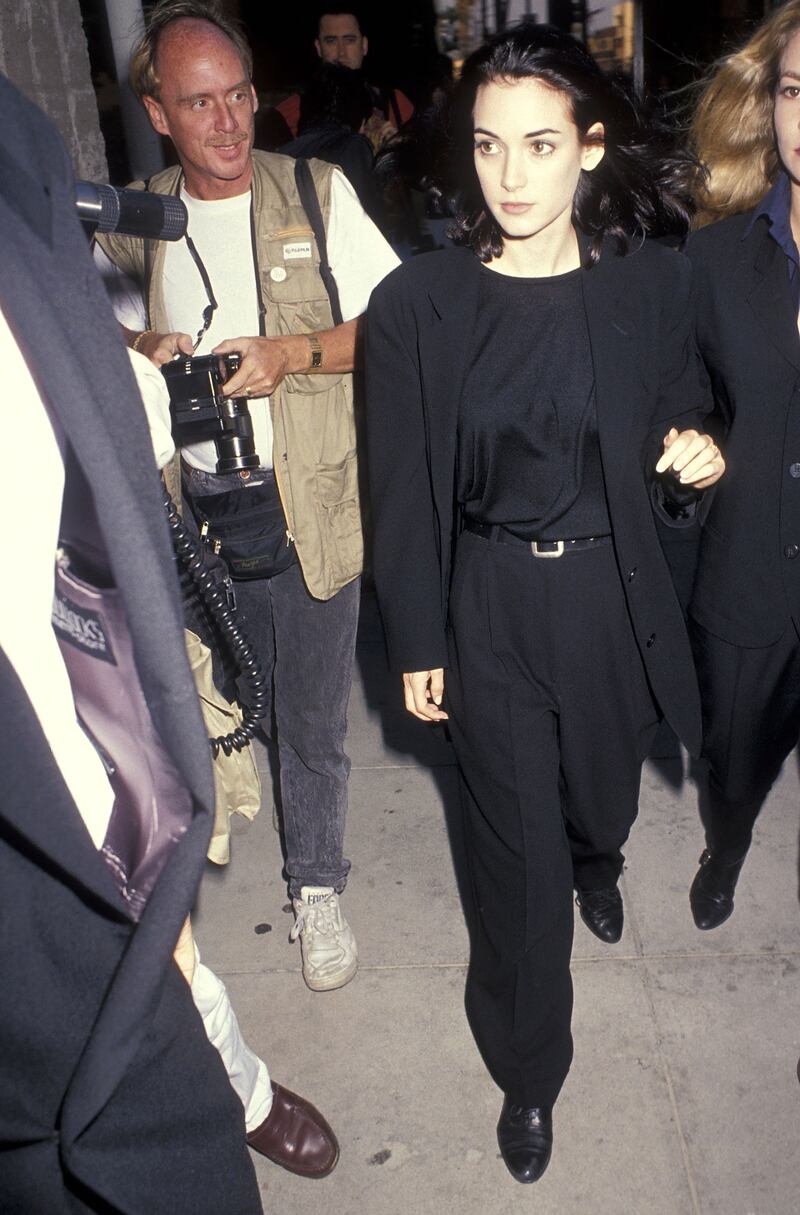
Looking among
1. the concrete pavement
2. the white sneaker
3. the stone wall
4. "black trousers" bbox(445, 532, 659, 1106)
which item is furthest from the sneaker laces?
the stone wall

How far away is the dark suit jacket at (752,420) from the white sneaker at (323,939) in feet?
4.57

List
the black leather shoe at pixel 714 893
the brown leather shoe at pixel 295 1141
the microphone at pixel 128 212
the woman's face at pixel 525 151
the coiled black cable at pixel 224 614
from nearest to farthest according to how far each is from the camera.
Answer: the microphone at pixel 128 212
the woman's face at pixel 525 151
the coiled black cable at pixel 224 614
the brown leather shoe at pixel 295 1141
the black leather shoe at pixel 714 893

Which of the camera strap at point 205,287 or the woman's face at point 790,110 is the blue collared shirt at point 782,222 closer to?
the woman's face at point 790,110

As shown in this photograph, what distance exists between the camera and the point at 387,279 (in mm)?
2117

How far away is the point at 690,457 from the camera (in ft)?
6.57

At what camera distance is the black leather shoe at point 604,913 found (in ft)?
9.62

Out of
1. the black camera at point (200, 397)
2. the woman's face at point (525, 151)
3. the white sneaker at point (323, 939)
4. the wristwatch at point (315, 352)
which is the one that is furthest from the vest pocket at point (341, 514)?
the white sneaker at point (323, 939)

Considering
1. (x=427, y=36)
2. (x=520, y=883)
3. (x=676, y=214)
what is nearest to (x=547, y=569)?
(x=520, y=883)

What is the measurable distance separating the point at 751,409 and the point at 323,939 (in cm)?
185

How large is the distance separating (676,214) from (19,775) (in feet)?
6.36

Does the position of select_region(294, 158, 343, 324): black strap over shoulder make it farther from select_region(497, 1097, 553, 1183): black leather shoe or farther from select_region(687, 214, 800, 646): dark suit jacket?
select_region(497, 1097, 553, 1183): black leather shoe

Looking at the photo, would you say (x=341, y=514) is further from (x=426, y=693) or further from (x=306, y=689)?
(x=426, y=693)

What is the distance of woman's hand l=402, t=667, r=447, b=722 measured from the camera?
7.35 ft

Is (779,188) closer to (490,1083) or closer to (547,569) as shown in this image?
(547,569)
